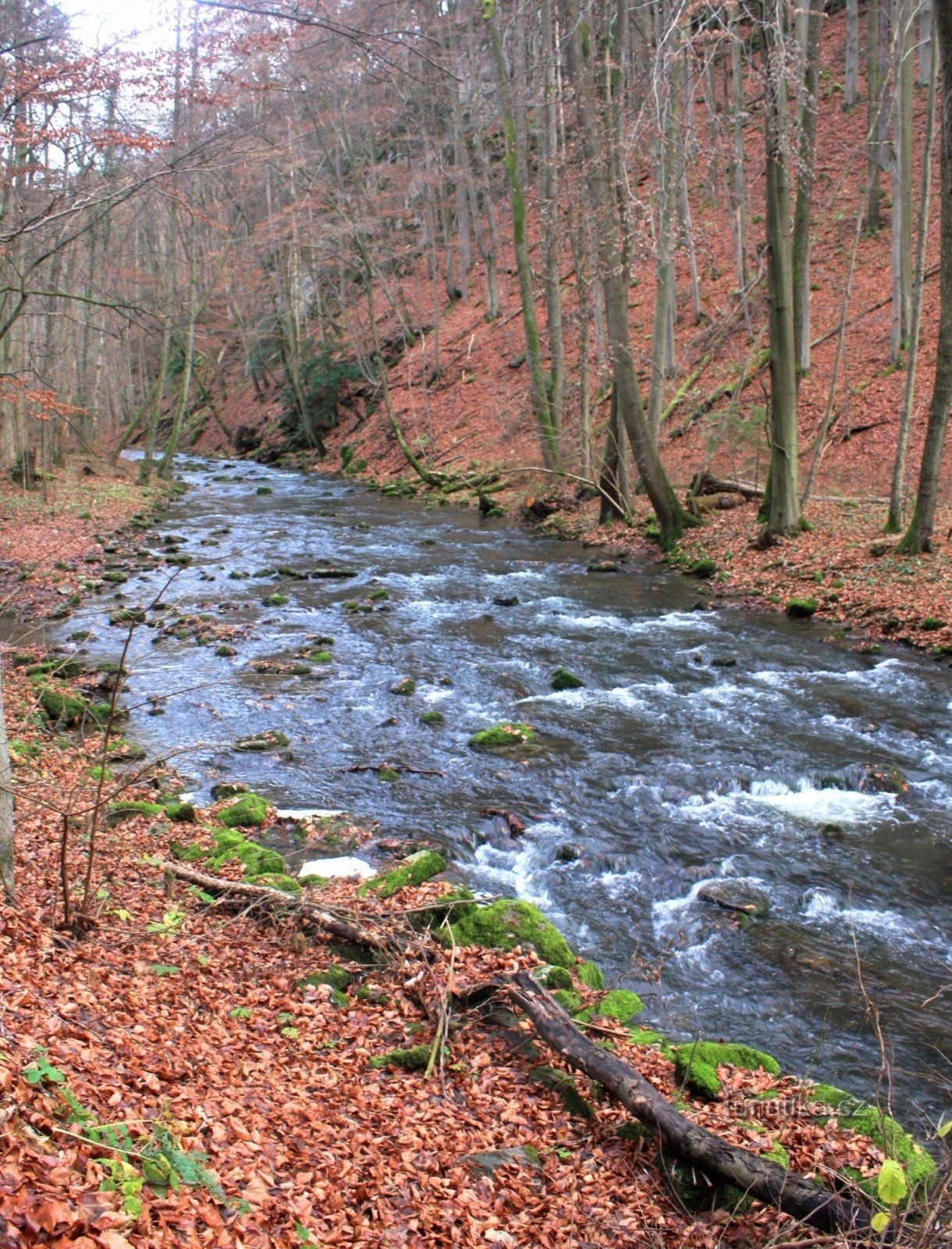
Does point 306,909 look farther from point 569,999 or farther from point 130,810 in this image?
point 130,810

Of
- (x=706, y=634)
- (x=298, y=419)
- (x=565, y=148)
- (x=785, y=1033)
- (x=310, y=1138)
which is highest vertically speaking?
(x=565, y=148)

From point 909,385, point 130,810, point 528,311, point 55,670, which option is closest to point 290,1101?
point 130,810

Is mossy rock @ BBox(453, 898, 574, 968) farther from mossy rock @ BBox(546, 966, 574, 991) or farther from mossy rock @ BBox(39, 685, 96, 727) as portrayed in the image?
A: mossy rock @ BBox(39, 685, 96, 727)

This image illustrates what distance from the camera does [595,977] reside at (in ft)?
19.1

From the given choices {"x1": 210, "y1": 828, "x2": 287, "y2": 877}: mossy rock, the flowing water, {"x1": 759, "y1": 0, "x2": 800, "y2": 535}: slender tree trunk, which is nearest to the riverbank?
{"x1": 210, "y1": 828, "x2": 287, "y2": 877}: mossy rock

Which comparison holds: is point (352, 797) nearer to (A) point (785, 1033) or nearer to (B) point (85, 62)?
(A) point (785, 1033)

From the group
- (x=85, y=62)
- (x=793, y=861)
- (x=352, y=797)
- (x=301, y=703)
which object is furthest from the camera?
(x=301, y=703)

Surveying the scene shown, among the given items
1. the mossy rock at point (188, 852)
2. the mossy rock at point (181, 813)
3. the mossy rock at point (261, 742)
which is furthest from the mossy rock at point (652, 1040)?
the mossy rock at point (261, 742)

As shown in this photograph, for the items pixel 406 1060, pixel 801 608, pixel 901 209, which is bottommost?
pixel 406 1060

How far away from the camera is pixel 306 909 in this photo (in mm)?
5832

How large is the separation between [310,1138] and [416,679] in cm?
812

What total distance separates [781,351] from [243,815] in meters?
11.8

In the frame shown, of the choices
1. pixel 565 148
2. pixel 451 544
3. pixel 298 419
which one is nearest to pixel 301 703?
pixel 451 544

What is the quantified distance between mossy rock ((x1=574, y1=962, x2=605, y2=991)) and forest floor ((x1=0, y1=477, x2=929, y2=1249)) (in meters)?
0.15
